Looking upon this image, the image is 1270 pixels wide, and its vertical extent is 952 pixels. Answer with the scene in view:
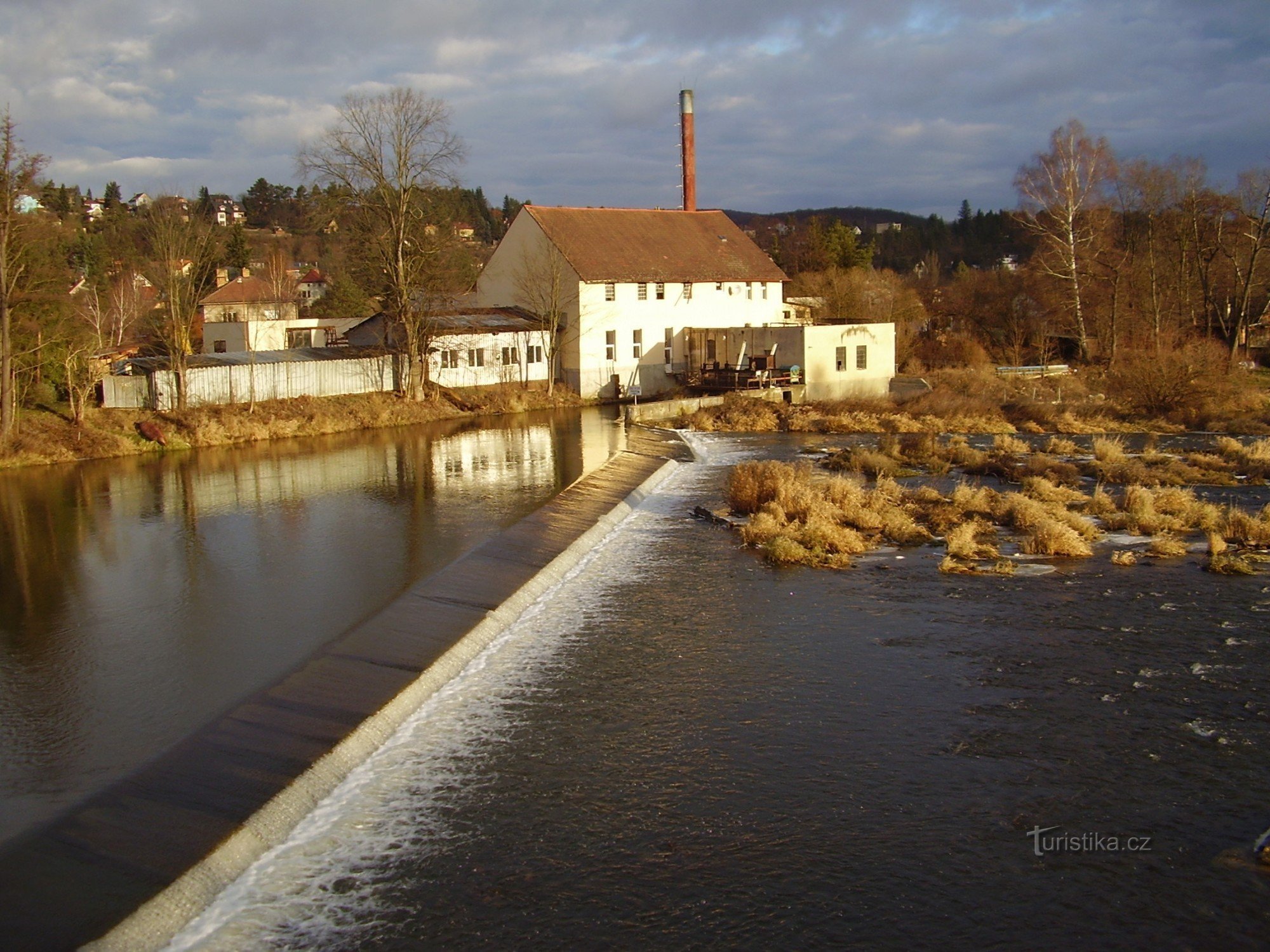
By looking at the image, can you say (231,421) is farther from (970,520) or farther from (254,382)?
(970,520)

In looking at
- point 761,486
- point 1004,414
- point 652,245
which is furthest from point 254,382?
point 1004,414

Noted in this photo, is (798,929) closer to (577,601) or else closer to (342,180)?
(577,601)

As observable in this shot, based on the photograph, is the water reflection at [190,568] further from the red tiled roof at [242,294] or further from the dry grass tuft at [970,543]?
the red tiled roof at [242,294]

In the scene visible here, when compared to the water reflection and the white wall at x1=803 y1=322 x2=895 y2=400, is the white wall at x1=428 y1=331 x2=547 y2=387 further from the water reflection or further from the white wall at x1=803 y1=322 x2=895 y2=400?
the white wall at x1=803 y1=322 x2=895 y2=400

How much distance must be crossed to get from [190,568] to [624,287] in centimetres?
2860

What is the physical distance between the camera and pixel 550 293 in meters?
42.3

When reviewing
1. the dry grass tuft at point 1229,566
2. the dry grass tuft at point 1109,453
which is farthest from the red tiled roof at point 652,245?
the dry grass tuft at point 1229,566

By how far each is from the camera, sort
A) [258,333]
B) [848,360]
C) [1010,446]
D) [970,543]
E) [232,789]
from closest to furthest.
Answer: [232,789] → [970,543] → [1010,446] → [848,360] → [258,333]

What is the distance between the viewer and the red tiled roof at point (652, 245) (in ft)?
140

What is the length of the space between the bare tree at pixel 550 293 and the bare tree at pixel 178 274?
12530 millimetres

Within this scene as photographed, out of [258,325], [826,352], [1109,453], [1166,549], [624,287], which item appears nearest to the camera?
[1166,549]

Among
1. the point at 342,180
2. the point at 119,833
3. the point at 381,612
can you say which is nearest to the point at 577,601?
the point at 381,612

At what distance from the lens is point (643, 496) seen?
22578mm

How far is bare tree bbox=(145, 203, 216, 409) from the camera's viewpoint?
107ft
